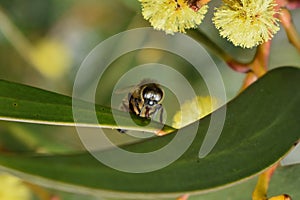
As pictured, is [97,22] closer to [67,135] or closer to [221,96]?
[67,135]

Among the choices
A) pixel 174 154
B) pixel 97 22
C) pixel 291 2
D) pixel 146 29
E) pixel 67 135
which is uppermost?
pixel 97 22

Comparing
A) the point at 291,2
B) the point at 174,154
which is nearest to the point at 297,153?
the point at 291,2

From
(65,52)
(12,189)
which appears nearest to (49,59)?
(65,52)

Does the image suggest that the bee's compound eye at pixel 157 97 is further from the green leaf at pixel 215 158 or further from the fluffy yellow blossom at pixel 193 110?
the green leaf at pixel 215 158

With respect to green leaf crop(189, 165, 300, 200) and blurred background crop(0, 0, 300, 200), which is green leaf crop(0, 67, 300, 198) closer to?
green leaf crop(189, 165, 300, 200)

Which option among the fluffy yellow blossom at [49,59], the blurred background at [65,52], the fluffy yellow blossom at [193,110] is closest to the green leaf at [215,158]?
the fluffy yellow blossom at [193,110]
